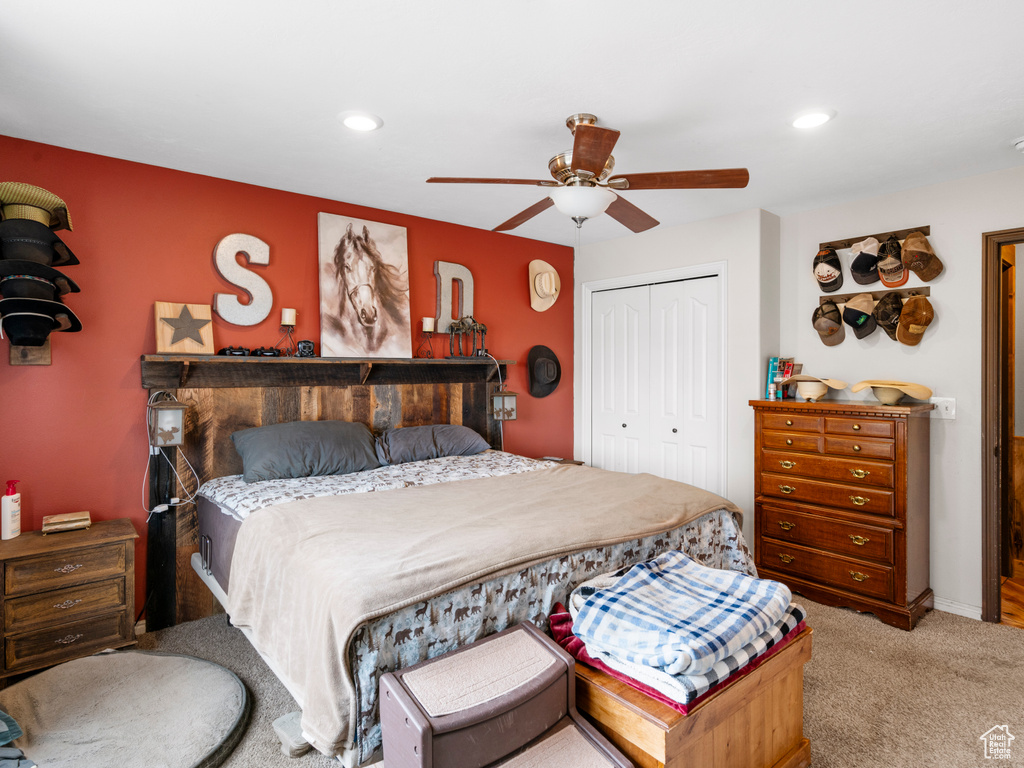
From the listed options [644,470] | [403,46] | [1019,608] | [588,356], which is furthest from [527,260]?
[1019,608]

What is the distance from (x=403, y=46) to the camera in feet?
6.20

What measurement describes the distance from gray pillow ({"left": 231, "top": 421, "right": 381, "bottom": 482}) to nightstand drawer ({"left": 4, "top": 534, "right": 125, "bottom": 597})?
25.3 inches

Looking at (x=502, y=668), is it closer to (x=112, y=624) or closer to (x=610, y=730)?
(x=610, y=730)

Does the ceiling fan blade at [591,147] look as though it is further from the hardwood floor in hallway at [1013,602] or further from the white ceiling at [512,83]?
the hardwood floor in hallway at [1013,602]

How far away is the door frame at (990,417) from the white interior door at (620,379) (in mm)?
2037

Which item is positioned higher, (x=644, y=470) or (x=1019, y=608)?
(x=644, y=470)

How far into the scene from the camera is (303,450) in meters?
3.01

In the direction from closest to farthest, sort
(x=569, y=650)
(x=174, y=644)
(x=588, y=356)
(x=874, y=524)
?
(x=569, y=650) → (x=174, y=644) → (x=874, y=524) → (x=588, y=356)

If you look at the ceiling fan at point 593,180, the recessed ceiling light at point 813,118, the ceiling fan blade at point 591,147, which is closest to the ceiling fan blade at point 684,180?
the ceiling fan at point 593,180

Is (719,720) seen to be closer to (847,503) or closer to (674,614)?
(674,614)

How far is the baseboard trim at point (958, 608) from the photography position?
3078 millimetres

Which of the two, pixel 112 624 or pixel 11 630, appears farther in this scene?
pixel 112 624

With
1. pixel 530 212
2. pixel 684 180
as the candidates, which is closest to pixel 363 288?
pixel 530 212

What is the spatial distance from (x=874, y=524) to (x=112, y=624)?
3.78 meters
